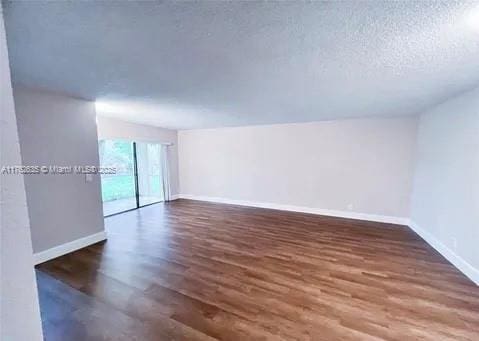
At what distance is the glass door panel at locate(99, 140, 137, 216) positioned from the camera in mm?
5648

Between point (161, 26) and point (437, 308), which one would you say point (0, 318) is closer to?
point (161, 26)

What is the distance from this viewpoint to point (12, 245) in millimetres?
639

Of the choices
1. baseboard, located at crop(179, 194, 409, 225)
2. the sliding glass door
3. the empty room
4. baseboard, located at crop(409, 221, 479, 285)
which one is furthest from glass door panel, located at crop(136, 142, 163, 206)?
baseboard, located at crop(409, 221, 479, 285)

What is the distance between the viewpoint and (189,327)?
6.08 ft

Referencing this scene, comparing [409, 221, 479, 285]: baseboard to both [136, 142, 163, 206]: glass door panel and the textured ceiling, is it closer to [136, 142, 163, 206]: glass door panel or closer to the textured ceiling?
the textured ceiling

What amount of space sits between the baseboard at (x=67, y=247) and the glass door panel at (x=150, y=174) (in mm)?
2978

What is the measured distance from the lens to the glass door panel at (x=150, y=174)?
6.67m

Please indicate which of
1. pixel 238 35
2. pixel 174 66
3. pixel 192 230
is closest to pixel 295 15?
pixel 238 35

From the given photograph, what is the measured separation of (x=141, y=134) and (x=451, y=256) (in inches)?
236

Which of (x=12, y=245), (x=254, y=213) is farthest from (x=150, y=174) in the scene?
(x=12, y=245)

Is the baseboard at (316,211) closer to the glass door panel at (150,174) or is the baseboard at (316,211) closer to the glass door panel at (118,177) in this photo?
the glass door panel at (150,174)

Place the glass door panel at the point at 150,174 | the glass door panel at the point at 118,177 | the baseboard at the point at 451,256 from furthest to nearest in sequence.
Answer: the glass door panel at the point at 150,174
the glass door panel at the point at 118,177
the baseboard at the point at 451,256

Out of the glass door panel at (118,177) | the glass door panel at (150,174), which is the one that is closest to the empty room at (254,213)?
the glass door panel at (118,177)

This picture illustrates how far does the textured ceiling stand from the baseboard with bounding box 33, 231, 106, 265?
209 centimetres
